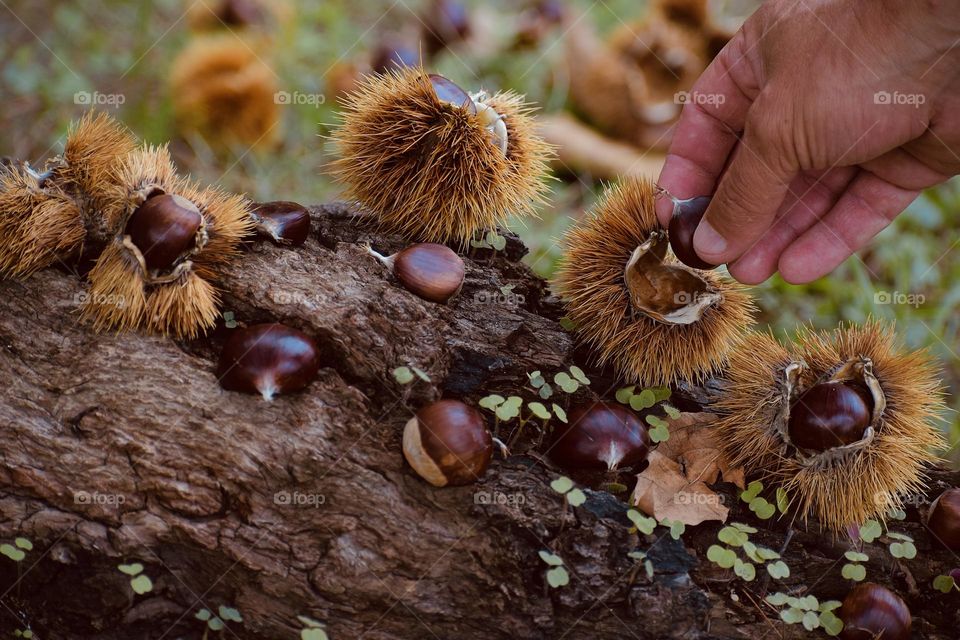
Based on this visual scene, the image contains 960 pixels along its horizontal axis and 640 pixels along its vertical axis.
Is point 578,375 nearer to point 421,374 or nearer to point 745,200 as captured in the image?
point 421,374

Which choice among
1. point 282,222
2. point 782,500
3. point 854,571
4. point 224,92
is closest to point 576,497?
point 782,500

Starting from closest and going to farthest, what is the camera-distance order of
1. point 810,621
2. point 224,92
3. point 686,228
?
1. point 810,621
2. point 686,228
3. point 224,92

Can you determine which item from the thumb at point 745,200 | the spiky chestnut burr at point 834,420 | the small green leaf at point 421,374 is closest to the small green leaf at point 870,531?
the spiky chestnut burr at point 834,420

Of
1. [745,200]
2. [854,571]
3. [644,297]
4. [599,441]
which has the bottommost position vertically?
[854,571]

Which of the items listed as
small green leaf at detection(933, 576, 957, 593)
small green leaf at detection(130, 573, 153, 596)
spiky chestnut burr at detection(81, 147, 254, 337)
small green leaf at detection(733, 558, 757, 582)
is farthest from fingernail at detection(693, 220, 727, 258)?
small green leaf at detection(130, 573, 153, 596)

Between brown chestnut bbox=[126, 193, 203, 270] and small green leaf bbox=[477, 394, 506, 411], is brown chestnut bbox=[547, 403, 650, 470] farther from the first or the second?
brown chestnut bbox=[126, 193, 203, 270]

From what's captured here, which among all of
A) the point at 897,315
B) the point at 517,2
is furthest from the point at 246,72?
the point at 897,315

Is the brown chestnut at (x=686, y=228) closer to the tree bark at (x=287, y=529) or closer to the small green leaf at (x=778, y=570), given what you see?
the tree bark at (x=287, y=529)
